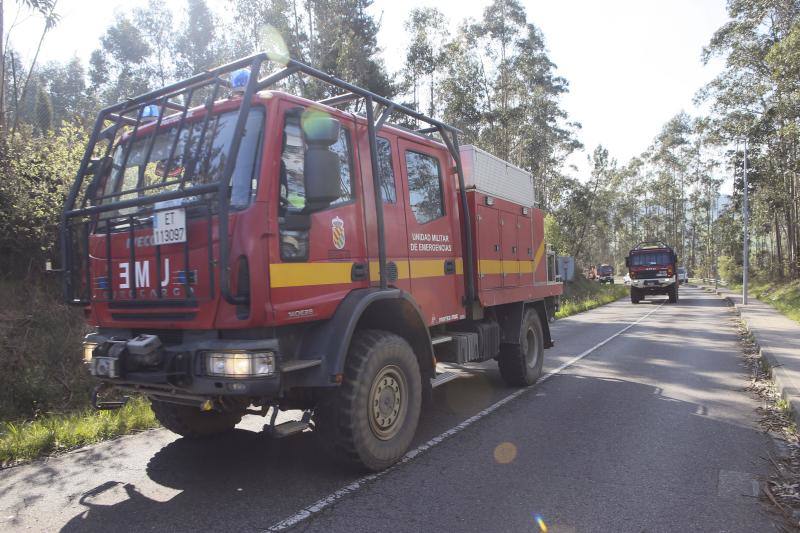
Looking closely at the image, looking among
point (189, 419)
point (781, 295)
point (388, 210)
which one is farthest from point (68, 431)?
point (781, 295)

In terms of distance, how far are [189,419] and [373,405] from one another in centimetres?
189

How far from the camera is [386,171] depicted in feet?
16.6

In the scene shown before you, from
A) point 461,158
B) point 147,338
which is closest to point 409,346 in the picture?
point 147,338

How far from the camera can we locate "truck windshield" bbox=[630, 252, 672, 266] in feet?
88.8

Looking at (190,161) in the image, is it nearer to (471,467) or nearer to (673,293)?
(471,467)

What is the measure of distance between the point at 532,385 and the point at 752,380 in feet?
11.3

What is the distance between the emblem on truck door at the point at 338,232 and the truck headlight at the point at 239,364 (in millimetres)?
1066

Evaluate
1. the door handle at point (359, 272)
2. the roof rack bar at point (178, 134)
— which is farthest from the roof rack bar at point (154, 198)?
the door handle at point (359, 272)

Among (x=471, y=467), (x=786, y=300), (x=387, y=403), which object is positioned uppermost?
(x=387, y=403)

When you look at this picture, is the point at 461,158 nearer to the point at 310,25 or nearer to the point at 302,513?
the point at 302,513

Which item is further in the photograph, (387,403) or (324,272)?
(387,403)

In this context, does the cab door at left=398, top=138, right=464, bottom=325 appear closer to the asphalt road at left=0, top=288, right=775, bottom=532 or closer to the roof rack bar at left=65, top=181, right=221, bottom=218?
the asphalt road at left=0, top=288, right=775, bottom=532

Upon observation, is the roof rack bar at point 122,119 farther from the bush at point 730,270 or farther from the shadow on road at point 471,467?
the bush at point 730,270

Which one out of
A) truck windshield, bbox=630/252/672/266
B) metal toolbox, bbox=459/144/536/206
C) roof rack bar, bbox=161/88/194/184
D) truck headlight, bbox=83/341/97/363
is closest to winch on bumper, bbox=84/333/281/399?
truck headlight, bbox=83/341/97/363
